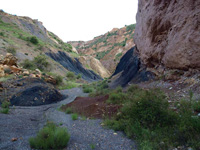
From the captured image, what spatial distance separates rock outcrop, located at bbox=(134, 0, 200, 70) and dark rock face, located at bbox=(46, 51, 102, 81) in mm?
30482

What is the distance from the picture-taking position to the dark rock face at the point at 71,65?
124 feet

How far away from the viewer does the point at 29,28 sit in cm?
4588

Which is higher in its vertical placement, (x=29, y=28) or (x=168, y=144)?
(x=29, y=28)

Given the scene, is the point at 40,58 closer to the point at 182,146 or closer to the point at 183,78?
the point at 183,78

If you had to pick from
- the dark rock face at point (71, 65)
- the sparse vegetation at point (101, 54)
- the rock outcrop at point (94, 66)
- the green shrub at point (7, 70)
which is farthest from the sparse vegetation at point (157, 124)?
A: the sparse vegetation at point (101, 54)

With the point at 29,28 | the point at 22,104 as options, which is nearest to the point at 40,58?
the point at 22,104

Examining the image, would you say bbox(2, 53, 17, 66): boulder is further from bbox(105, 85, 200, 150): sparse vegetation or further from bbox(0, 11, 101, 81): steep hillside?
bbox(105, 85, 200, 150): sparse vegetation

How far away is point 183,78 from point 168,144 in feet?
15.5

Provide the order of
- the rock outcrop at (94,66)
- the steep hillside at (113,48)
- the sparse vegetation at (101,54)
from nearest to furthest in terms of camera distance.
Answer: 1. the rock outcrop at (94,66)
2. the steep hillside at (113,48)
3. the sparse vegetation at (101,54)

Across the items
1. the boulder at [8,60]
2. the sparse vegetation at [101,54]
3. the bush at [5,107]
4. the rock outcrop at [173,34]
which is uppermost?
the sparse vegetation at [101,54]

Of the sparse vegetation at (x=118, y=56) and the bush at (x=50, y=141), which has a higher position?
the sparse vegetation at (x=118, y=56)

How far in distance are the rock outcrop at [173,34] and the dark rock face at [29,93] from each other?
8.60 m

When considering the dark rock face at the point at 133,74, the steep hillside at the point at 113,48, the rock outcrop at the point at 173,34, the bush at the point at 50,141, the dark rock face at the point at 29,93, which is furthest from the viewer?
the steep hillside at the point at 113,48

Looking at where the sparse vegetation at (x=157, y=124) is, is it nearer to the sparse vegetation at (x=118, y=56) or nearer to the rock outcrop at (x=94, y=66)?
the rock outcrop at (x=94, y=66)
